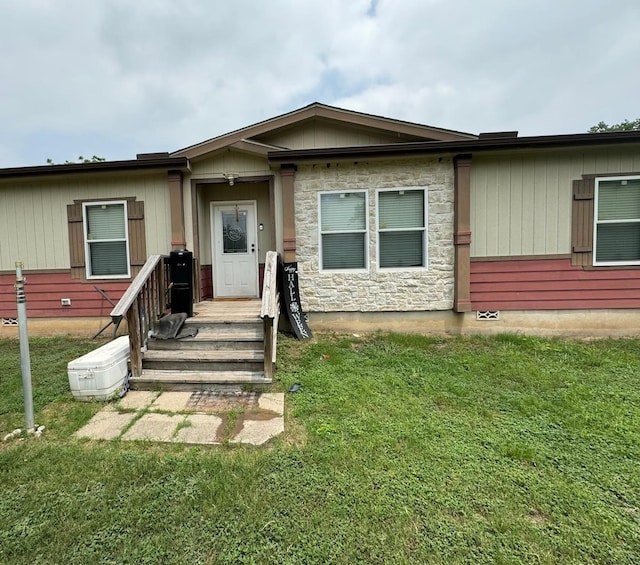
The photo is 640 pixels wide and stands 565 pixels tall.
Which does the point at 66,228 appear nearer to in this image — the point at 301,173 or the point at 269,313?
the point at 301,173

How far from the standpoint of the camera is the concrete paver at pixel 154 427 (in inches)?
102

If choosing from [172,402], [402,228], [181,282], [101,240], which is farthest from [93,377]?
[402,228]

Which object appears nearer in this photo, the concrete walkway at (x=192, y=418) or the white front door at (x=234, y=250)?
the concrete walkway at (x=192, y=418)

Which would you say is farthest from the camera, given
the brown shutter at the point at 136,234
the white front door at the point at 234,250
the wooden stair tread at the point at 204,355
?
the white front door at the point at 234,250

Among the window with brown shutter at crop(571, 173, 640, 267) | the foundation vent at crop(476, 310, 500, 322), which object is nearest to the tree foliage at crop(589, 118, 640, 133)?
the window with brown shutter at crop(571, 173, 640, 267)

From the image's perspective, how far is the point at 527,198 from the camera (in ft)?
16.9

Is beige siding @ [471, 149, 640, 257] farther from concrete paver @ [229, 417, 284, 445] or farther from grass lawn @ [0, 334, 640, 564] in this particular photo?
concrete paver @ [229, 417, 284, 445]

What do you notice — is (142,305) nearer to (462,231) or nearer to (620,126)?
(462,231)

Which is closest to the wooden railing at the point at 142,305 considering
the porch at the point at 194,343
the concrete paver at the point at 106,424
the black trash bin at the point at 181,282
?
the porch at the point at 194,343

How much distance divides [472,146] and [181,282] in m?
4.90

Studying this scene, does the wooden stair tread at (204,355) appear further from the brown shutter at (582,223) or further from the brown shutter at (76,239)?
the brown shutter at (582,223)

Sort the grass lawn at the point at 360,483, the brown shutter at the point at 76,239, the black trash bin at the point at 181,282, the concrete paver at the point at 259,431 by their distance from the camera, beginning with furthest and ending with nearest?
the brown shutter at the point at 76,239 < the black trash bin at the point at 181,282 < the concrete paver at the point at 259,431 < the grass lawn at the point at 360,483

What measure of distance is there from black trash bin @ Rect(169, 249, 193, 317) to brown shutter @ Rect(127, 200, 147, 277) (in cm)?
128

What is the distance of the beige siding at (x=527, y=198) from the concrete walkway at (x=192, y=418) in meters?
4.22
